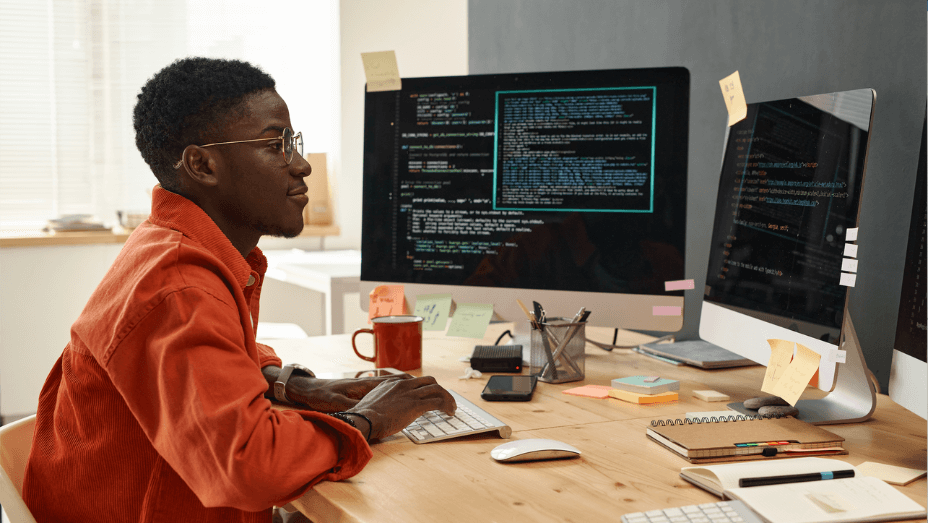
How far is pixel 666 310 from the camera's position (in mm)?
1319

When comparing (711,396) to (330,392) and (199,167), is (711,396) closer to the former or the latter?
(330,392)

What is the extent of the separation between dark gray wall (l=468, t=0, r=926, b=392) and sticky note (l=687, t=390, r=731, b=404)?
1.02 ft

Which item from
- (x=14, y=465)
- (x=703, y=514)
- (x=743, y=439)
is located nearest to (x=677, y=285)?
(x=743, y=439)

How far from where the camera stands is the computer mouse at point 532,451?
855mm

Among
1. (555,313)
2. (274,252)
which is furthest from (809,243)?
(274,252)

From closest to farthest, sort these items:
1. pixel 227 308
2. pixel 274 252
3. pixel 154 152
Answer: pixel 227 308 → pixel 154 152 → pixel 274 252

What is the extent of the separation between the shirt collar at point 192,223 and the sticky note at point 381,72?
0.65 m

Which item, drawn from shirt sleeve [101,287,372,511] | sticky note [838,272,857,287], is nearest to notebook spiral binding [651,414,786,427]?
sticky note [838,272,857,287]

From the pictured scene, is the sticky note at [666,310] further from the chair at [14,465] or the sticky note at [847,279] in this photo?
the chair at [14,465]

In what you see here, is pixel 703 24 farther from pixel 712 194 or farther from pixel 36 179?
pixel 36 179

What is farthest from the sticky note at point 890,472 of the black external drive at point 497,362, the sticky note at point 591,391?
the black external drive at point 497,362

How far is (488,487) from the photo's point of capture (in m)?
0.79

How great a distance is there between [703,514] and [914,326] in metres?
0.38

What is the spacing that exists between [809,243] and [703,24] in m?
0.72
